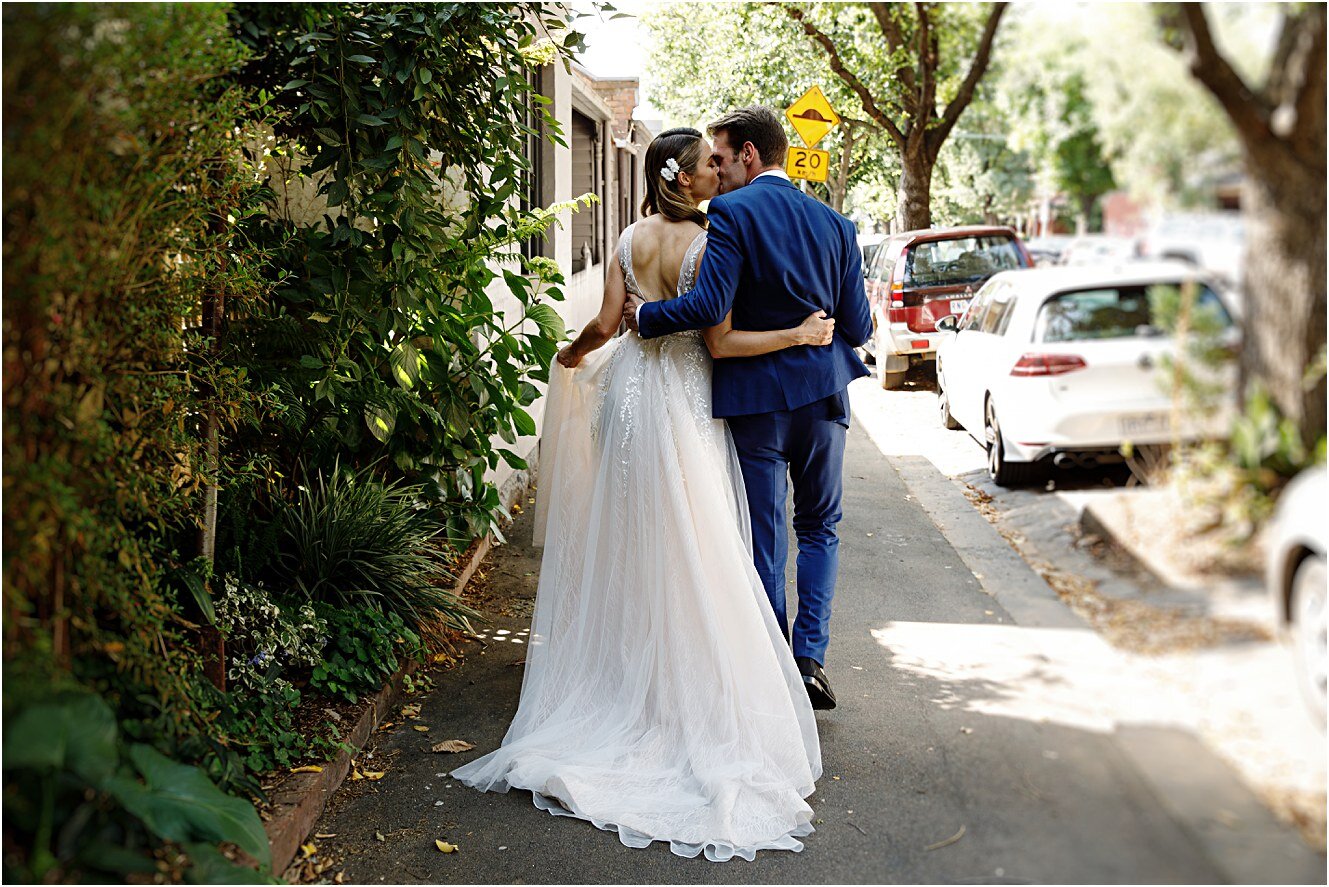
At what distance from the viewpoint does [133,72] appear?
7.07ft

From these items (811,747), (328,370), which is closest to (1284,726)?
(811,747)

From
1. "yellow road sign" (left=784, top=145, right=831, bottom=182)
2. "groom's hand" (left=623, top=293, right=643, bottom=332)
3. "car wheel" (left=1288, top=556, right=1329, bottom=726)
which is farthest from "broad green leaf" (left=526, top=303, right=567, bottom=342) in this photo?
"car wheel" (left=1288, top=556, right=1329, bottom=726)

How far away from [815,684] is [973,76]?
2223 millimetres

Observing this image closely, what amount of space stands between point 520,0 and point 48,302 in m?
2.39

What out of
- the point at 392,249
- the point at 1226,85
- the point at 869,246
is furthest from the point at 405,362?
the point at 1226,85

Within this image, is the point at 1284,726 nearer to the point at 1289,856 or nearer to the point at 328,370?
the point at 1289,856

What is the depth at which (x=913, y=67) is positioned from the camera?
7.45 ft

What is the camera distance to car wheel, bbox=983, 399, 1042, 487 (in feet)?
6.64

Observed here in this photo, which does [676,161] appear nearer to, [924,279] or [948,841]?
[924,279]

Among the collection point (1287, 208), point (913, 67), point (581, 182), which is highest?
point (581, 182)

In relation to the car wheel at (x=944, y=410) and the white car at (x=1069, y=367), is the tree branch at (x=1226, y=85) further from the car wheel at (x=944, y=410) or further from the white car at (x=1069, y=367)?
the car wheel at (x=944, y=410)

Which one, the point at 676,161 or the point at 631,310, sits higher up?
the point at 676,161

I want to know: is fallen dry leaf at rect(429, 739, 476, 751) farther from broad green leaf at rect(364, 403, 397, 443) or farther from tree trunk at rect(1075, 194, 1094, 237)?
tree trunk at rect(1075, 194, 1094, 237)

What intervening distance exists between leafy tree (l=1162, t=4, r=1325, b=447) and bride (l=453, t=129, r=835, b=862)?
2.03m
